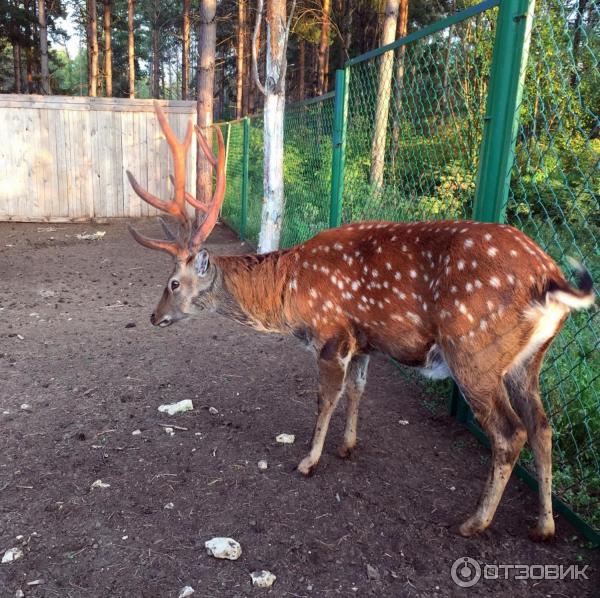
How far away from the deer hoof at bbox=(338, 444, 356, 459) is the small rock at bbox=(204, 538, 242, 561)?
0.94m

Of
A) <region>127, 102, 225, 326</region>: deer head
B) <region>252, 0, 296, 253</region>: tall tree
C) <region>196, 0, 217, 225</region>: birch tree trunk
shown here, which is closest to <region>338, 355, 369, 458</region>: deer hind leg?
<region>127, 102, 225, 326</region>: deer head

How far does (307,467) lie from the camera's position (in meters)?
3.03

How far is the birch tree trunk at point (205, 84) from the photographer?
1093cm

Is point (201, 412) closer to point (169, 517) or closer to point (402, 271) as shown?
point (169, 517)

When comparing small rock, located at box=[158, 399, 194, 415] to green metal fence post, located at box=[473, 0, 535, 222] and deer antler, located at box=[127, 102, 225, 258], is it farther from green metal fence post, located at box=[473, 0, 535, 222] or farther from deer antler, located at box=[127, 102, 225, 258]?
green metal fence post, located at box=[473, 0, 535, 222]

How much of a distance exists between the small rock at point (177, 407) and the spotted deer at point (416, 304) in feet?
2.05

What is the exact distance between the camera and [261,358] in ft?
15.5

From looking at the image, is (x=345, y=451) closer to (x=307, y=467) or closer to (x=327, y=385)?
(x=307, y=467)

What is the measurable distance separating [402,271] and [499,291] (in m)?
0.51

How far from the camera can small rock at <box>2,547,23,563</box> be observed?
235 centimetres

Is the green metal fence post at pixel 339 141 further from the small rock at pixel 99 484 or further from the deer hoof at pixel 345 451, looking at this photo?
the small rock at pixel 99 484

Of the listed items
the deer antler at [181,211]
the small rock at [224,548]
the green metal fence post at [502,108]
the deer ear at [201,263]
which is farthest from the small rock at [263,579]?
the green metal fence post at [502,108]

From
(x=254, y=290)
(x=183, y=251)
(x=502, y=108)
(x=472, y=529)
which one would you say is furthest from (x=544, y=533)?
(x=183, y=251)

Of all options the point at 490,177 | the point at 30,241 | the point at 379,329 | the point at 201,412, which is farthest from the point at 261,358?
the point at 30,241
